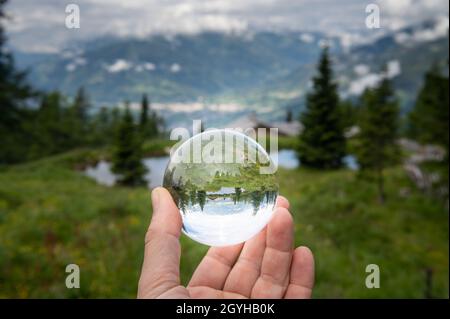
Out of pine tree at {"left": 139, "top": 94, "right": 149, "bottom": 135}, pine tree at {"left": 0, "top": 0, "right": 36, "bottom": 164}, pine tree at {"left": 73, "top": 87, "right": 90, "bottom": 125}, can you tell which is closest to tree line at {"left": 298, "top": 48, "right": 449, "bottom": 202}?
pine tree at {"left": 0, "top": 0, "right": 36, "bottom": 164}

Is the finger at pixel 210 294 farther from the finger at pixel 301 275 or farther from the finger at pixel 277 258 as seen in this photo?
the finger at pixel 301 275

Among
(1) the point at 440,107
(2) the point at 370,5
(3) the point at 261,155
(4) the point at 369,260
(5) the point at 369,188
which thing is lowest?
(4) the point at 369,260

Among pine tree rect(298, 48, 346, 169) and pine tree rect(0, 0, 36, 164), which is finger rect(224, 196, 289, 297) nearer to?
pine tree rect(0, 0, 36, 164)

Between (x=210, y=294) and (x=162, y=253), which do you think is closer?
(x=162, y=253)

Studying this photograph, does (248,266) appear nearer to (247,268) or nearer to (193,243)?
(247,268)

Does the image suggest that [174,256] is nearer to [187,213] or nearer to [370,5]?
[187,213]

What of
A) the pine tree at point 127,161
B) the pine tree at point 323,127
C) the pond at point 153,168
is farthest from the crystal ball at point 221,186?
the pine tree at point 323,127

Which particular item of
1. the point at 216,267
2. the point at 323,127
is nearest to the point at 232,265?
the point at 216,267
